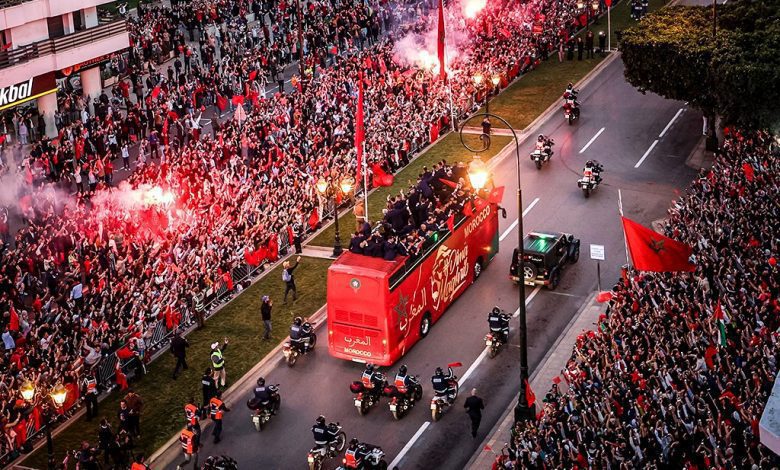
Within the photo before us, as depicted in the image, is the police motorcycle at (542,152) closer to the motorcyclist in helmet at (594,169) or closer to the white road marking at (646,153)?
the motorcyclist in helmet at (594,169)

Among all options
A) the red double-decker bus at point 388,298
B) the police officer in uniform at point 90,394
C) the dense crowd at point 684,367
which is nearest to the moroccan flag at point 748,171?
the dense crowd at point 684,367

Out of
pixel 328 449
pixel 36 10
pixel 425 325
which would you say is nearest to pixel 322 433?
pixel 328 449

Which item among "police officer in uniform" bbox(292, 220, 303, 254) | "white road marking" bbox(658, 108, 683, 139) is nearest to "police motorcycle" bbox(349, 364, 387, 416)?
"police officer in uniform" bbox(292, 220, 303, 254)

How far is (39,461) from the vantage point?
35750 millimetres

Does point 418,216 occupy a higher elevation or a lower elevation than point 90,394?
higher

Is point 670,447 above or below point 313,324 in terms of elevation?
above

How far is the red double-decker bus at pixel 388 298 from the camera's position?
37531mm

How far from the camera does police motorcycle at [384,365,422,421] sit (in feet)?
120

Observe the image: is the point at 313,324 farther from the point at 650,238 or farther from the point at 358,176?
the point at 650,238

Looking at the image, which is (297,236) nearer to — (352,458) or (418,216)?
(418,216)

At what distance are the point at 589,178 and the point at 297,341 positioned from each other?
59.6ft

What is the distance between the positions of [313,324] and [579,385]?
44.7 feet

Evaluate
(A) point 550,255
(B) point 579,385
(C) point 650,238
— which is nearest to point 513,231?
(A) point 550,255

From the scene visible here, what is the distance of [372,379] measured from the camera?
36812 millimetres
